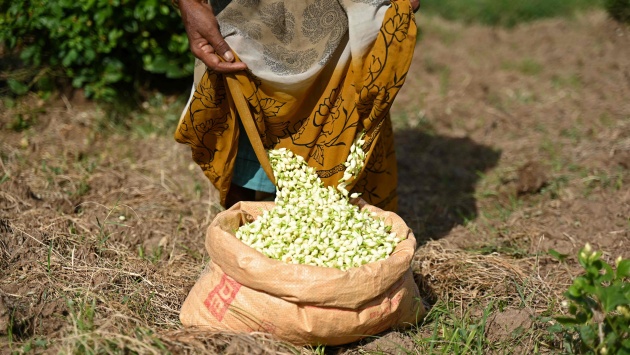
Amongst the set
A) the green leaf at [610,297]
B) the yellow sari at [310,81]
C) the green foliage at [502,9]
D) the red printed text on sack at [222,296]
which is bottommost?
the red printed text on sack at [222,296]

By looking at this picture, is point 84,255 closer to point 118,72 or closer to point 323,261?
point 323,261

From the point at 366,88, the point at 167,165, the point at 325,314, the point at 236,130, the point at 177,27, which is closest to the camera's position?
the point at 325,314

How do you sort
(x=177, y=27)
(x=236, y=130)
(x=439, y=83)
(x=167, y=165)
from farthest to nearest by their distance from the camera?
(x=439, y=83)
(x=177, y=27)
(x=167, y=165)
(x=236, y=130)

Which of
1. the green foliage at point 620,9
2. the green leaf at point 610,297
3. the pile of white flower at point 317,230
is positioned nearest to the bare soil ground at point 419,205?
the pile of white flower at point 317,230

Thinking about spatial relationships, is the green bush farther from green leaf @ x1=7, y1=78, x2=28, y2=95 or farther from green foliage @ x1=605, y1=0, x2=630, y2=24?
green foliage @ x1=605, y1=0, x2=630, y2=24

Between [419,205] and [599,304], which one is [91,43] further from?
[599,304]

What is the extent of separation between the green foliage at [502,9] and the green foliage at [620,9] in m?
2.62

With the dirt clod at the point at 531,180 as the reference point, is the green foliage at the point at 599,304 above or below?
above

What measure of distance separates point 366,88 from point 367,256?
0.68 m

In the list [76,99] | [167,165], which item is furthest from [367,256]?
[76,99]

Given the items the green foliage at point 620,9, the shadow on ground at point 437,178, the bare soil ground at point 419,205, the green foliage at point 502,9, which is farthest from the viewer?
the green foliage at point 502,9

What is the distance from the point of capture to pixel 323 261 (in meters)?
2.44

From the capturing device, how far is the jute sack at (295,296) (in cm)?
228

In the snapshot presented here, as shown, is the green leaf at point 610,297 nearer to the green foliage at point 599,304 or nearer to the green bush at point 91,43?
the green foliage at point 599,304
